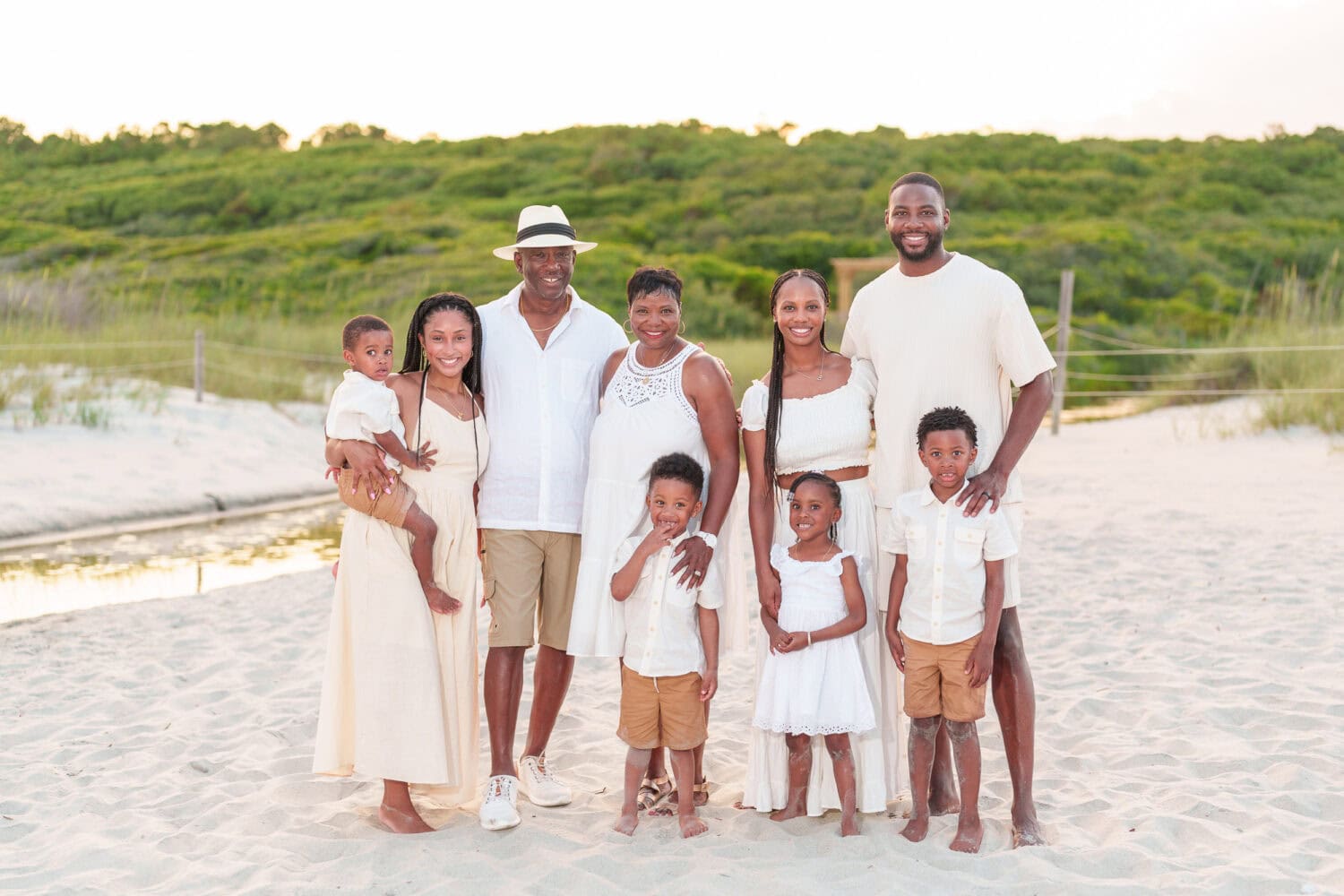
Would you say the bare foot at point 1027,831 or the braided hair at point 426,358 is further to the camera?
the braided hair at point 426,358

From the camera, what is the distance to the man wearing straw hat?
4047 mm

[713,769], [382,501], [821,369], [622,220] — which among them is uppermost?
[622,220]

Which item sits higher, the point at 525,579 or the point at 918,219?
the point at 918,219

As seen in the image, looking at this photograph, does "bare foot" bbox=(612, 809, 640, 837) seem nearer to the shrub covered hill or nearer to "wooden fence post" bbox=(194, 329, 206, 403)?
"wooden fence post" bbox=(194, 329, 206, 403)

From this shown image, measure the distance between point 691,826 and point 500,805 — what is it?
0.61m

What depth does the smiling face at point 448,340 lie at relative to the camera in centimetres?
386

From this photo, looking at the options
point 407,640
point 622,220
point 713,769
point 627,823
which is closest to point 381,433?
point 407,640

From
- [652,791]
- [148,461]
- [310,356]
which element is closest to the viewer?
[652,791]

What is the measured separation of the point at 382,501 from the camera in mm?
3787

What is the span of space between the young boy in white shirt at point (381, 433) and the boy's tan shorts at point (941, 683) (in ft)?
4.66

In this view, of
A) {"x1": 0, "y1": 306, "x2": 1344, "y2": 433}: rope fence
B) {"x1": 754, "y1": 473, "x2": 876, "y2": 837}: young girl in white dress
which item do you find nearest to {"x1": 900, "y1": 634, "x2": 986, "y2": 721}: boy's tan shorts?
{"x1": 754, "y1": 473, "x2": 876, "y2": 837}: young girl in white dress

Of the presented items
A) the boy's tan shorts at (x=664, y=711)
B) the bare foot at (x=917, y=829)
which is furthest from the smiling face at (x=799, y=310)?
the bare foot at (x=917, y=829)

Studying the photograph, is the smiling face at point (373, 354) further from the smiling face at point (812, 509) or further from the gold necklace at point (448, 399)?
the smiling face at point (812, 509)

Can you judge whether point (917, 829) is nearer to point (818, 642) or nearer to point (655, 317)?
point (818, 642)
